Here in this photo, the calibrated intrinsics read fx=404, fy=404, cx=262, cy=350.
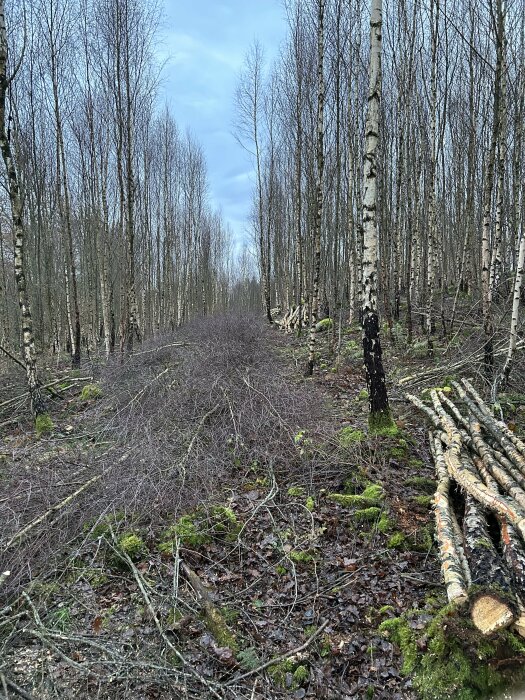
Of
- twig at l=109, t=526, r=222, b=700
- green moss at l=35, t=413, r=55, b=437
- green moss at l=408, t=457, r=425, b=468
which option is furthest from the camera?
green moss at l=35, t=413, r=55, b=437

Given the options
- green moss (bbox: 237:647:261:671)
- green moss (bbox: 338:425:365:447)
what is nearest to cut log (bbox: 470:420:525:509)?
green moss (bbox: 338:425:365:447)

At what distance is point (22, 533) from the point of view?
12.1ft

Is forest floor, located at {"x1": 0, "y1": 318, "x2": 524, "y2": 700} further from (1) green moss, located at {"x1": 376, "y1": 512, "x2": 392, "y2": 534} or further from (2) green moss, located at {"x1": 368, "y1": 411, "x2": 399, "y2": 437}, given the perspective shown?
(2) green moss, located at {"x1": 368, "y1": 411, "x2": 399, "y2": 437}

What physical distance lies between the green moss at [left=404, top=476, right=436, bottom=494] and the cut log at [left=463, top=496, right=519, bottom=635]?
0.97m

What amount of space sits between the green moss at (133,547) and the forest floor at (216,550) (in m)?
0.02

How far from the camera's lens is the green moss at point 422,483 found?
4.52 metres

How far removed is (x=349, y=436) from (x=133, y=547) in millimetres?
2983

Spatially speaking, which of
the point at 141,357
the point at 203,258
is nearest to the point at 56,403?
the point at 141,357

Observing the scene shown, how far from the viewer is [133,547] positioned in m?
3.78

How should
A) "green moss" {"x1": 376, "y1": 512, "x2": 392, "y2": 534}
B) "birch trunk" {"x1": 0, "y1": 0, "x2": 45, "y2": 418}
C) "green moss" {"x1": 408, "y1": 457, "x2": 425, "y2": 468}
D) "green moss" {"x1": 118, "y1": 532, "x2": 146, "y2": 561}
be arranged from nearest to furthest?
A: "green moss" {"x1": 118, "y1": 532, "x2": 146, "y2": 561} → "green moss" {"x1": 376, "y1": 512, "x2": 392, "y2": 534} → "green moss" {"x1": 408, "y1": 457, "x2": 425, "y2": 468} → "birch trunk" {"x1": 0, "y1": 0, "x2": 45, "y2": 418}

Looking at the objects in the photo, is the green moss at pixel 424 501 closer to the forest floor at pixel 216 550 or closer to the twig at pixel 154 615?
the forest floor at pixel 216 550

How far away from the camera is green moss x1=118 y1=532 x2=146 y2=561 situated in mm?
3754

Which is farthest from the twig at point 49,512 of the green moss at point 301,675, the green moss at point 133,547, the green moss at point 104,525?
the green moss at point 301,675

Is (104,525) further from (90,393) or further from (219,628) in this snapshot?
(90,393)
